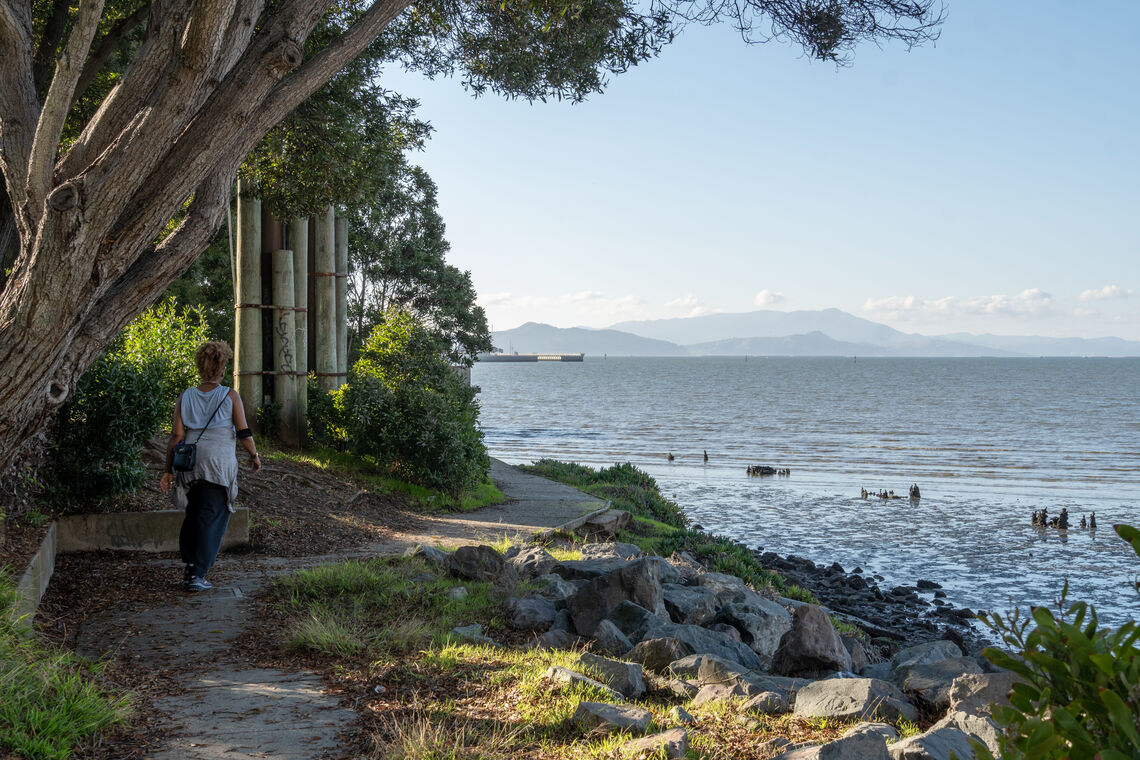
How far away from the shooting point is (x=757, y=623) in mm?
8305

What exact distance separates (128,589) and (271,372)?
25.4 ft

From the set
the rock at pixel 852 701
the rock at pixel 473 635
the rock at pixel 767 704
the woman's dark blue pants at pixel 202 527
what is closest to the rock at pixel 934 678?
the rock at pixel 852 701

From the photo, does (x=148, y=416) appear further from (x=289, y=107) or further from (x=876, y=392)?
(x=876, y=392)

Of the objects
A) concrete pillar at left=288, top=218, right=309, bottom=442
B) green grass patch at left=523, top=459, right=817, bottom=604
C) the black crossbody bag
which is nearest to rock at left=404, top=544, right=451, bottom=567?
the black crossbody bag

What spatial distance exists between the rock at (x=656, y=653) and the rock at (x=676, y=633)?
0.50 meters

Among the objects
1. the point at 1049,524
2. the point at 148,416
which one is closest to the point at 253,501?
the point at 148,416

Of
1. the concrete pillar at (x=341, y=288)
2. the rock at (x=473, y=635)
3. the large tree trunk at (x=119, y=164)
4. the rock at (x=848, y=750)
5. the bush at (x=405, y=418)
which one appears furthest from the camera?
the concrete pillar at (x=341, y=288)

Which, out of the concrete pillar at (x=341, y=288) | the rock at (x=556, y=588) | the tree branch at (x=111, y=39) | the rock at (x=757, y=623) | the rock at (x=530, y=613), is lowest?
the rock at (x=757, y=623)

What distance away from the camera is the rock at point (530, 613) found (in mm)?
6699

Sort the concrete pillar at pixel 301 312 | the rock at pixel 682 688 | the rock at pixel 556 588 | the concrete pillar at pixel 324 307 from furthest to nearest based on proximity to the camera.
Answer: the concrete pillar at pixel 324 307
the concrete pillar at pixel 301 312
the rock at pixel 556 588
the rock at pixel 682 688

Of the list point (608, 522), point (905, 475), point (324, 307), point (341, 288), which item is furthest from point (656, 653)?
point (905, 475)

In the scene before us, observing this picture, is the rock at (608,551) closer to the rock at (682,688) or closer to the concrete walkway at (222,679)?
the concrete walkway at (222,679)

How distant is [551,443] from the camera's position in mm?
39344

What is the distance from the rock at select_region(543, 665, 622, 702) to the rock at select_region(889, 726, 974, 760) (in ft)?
4.78
